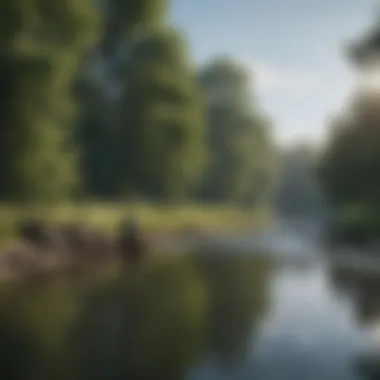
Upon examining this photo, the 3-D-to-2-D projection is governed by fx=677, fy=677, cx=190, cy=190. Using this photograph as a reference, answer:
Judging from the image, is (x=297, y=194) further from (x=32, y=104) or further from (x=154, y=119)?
(x=32, y=104)

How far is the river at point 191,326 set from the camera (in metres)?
6.76

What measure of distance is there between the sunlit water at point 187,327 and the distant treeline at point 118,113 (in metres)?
7.91

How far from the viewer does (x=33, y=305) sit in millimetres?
10695

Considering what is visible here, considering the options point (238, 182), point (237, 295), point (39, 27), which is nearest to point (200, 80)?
point (238, 182)

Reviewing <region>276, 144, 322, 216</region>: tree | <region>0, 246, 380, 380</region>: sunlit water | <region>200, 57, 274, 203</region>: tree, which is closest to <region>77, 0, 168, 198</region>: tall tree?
<region>200, 57, 274, 203</region>: tree

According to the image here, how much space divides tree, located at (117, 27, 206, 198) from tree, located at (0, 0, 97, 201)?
8.77m

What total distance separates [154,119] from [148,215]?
583cm

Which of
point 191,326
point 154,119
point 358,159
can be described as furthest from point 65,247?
point 154,119

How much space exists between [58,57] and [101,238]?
19.0ft

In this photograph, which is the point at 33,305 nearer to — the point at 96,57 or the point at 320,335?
the point at 320,335

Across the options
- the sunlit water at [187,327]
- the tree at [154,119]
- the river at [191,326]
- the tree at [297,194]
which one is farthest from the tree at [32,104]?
the tree at [297,194]

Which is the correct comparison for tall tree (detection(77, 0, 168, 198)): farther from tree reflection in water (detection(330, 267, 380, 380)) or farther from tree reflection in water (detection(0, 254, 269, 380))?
tree reflection in water (detection(330, 267, 380, 380))

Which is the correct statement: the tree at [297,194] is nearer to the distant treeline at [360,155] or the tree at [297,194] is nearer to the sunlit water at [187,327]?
the distant treeline at [360,155]

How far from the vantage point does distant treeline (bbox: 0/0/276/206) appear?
813 inches
